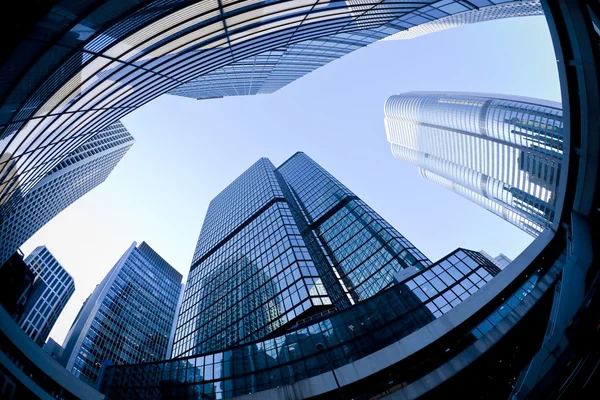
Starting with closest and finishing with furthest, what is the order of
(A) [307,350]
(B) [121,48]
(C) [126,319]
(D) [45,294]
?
(B) [121,48], (A) [307,350], (D) [45,294], (C) [126,319]

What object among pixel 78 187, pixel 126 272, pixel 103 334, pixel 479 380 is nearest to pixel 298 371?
pixel 479 380

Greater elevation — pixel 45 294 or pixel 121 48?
pixel 45 294

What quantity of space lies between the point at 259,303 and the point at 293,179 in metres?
88.1

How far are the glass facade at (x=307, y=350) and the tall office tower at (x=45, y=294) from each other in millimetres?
105298

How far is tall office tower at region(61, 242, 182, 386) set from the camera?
106 metres

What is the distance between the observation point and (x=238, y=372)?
29391mm

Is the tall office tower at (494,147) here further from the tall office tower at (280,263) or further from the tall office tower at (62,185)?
the tall office tower at (62,185)

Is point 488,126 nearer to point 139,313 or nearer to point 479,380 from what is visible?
point 479,380

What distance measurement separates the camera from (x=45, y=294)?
12375 centimetres

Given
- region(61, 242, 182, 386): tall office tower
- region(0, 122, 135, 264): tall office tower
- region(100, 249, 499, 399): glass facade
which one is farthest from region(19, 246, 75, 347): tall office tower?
region(100, 249, 499, 399): glass facade

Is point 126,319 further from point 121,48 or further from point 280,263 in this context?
point 121,48

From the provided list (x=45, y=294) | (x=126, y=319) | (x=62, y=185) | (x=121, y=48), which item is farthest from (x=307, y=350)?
(x=45, y=294)

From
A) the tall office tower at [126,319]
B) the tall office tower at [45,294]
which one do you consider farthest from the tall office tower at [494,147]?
the tall office tower at [45,294]

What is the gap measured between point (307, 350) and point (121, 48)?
2652cm
